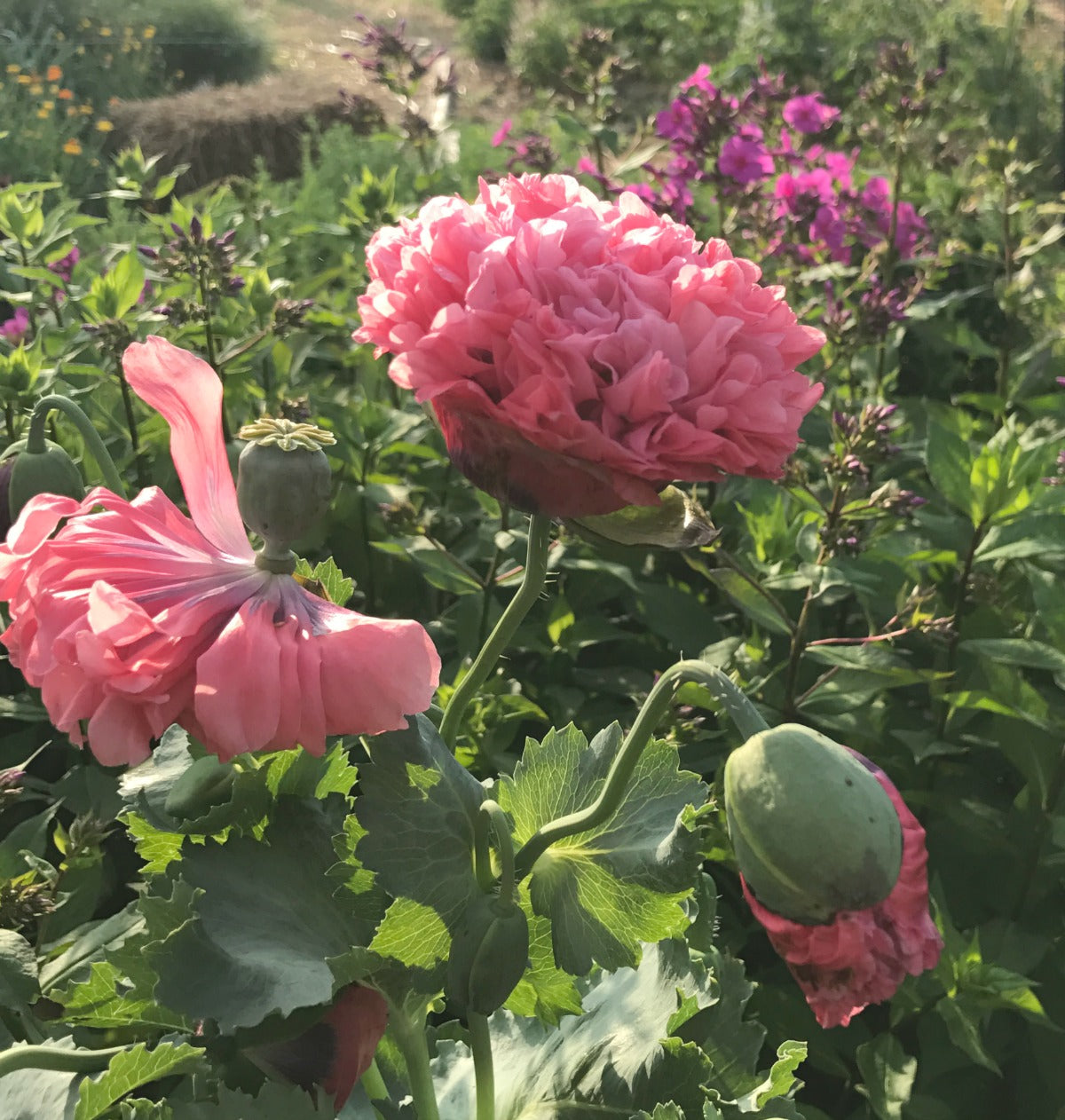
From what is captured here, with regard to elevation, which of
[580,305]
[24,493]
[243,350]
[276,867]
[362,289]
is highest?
[580,305]

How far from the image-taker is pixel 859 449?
1257mm

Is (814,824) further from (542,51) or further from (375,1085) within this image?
(542,51)

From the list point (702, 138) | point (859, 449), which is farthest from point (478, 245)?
point (702, 138)

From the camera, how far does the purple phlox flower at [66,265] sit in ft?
6.03

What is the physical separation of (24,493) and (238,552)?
0.73 ft

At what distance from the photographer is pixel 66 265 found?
1.86 m

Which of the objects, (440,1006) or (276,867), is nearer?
(276,867)

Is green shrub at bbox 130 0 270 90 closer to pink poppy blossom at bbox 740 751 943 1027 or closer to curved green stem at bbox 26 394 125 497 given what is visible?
curved green stem at bbox 26 394 125 497

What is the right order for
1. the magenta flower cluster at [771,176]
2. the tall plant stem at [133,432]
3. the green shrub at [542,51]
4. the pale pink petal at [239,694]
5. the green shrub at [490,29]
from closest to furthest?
1. the pale pink petal at [239,694]
2. the tall plant stem at [133,432]
3. the magenta flower cluster at [771,176]
4. the green shrub at [542,51]
5. the green shrub at [490,29]

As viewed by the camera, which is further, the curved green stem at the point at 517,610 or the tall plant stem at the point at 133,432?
the tall plant stem at the point at 133,432

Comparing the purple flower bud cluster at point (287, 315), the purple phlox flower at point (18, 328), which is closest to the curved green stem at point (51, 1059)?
the purple flower bud cluster at point (287, 315)

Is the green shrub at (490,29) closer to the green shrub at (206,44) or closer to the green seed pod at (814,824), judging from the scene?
the green shrub at (206,44)

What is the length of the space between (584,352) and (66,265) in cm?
155

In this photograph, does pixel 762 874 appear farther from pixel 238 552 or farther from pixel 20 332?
pixel 20 332
